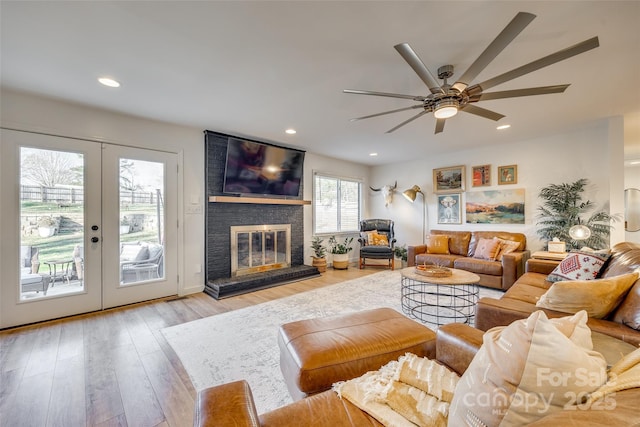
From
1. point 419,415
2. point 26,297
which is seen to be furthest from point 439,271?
point 26,297

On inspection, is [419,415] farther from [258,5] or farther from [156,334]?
[156,334]

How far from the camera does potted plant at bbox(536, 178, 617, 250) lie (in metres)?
3.72

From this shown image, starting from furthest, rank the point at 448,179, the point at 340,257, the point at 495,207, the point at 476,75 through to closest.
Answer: the point at 340,257 < the point at 448,179 < the point at 495,207 < the point at 476,75

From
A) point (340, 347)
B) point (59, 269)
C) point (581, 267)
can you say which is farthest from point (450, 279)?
point (59, 269)

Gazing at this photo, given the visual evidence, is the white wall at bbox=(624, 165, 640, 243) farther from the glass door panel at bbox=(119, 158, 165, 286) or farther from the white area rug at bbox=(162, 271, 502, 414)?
the glass door panel at bbox=(119, 158, 165, 286)

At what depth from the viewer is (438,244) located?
5043mm

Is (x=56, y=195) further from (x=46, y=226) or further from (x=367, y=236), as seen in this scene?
(x=367, y=236)

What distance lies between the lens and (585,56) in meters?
2.10

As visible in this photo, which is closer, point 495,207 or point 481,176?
point 495,207

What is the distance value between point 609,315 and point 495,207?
357 centimetres

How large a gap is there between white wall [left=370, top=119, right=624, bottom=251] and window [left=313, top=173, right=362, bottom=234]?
3.89 ft

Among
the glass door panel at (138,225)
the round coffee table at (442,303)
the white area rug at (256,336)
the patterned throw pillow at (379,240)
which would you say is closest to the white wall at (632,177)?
the white area rug at (256,336)

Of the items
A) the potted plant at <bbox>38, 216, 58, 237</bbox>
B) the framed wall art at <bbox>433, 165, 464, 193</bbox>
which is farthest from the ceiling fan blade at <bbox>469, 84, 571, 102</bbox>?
the potted plant at <bbox>38, 216, 58, 237</bbox>

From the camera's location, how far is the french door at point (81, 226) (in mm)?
2729
